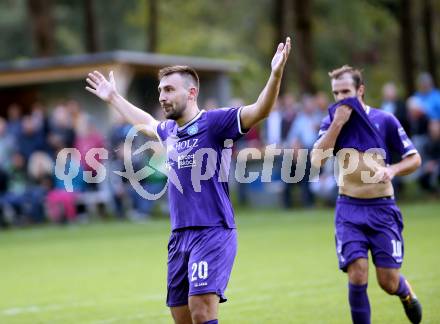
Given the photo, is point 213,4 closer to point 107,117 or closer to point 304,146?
point 107,117

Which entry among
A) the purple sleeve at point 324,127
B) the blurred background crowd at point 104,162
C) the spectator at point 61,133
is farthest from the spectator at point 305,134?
the purple sleeve at point 324,127

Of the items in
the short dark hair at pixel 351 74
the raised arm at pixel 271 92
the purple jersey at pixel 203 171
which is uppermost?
the short dark hair at pixel 351 74

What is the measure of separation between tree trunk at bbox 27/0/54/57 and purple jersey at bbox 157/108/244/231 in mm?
20682

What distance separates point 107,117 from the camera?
23000 millimetres

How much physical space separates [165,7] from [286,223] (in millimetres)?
21961

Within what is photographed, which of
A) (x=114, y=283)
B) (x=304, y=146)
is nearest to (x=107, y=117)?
(x=304, y=146)

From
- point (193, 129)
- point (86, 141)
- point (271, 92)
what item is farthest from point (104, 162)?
point (271, 92)

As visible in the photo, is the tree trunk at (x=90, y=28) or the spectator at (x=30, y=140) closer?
the spectator at (x=30, y=140)

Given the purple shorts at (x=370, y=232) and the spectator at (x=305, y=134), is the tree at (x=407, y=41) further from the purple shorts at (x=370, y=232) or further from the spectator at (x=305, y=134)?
the purple shorts at (x=370, y=232)

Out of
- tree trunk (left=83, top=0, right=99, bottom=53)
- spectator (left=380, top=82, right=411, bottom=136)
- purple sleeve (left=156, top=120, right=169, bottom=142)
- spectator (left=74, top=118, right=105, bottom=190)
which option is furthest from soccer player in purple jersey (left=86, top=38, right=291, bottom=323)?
tree trunk (left=83, top=0, right=99, bottom=53)

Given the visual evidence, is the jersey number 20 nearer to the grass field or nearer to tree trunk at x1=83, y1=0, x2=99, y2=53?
the grass field

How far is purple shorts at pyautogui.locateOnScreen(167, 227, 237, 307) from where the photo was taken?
6375 millimetres

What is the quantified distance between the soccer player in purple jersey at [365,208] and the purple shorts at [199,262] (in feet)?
4.94

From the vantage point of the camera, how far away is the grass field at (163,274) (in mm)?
9367
